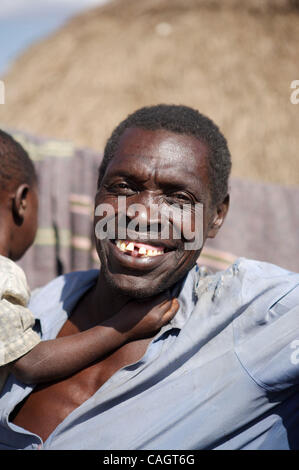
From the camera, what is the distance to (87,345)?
1.50 metres

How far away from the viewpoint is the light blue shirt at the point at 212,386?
1.33 metres

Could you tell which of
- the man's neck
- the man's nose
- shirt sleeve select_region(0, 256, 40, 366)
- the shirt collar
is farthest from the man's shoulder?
shirt sleeve select_region(0, 256, 40, 366)

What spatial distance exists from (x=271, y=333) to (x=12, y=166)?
1109 millimetres

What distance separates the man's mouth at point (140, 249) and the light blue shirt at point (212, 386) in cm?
19

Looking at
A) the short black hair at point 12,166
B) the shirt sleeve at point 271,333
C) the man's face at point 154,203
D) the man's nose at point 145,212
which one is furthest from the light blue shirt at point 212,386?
the short black hair at point 12,166

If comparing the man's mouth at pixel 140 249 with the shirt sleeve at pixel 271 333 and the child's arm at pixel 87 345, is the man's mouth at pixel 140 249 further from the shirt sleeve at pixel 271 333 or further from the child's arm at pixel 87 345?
the shirt sleeve at pixel 271 333

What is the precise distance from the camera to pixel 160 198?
1.51 m

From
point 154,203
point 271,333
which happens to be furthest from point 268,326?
point 154,203

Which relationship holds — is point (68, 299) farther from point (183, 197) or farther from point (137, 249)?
point (183, 197)
